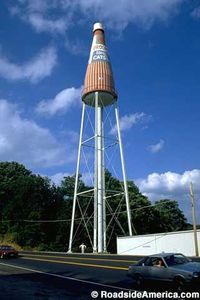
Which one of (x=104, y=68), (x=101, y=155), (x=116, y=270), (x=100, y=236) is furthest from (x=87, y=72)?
(x=116, y=270)

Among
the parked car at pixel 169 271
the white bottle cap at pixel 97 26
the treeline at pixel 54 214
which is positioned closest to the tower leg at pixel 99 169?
the white bottle cap at pixel 97 26

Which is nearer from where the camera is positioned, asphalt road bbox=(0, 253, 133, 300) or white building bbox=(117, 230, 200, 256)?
asphalt road bbox=(0, 253, 133, 300)

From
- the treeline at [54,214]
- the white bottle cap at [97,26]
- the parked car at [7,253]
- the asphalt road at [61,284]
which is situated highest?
the white bottle cap at [97,26]

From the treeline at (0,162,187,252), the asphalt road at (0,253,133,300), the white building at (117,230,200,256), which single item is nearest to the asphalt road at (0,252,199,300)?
the asphalt road at (0,253,133,300)

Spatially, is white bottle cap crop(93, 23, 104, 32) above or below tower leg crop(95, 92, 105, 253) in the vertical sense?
above

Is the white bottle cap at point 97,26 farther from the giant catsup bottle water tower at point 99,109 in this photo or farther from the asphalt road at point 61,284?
the asphalt road at point 61,284

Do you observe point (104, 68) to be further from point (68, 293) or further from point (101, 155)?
point (68, 293)

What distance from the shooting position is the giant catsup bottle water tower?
4634 cm

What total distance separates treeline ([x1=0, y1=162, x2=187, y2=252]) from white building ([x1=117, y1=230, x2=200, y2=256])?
22693mm

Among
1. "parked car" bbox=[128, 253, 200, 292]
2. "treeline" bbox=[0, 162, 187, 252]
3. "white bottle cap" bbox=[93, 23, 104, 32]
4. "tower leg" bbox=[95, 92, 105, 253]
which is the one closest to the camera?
"parked car" bbox=[128, 253, 200, 292]

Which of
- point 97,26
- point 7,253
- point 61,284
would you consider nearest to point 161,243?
point 7,253

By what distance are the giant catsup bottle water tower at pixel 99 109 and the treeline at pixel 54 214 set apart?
63.7ft

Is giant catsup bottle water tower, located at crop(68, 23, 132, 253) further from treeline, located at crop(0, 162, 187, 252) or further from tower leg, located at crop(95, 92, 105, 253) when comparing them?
treeline, located at crop(0, 162, 187, 252)

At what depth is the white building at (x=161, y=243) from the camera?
36.7 meters
